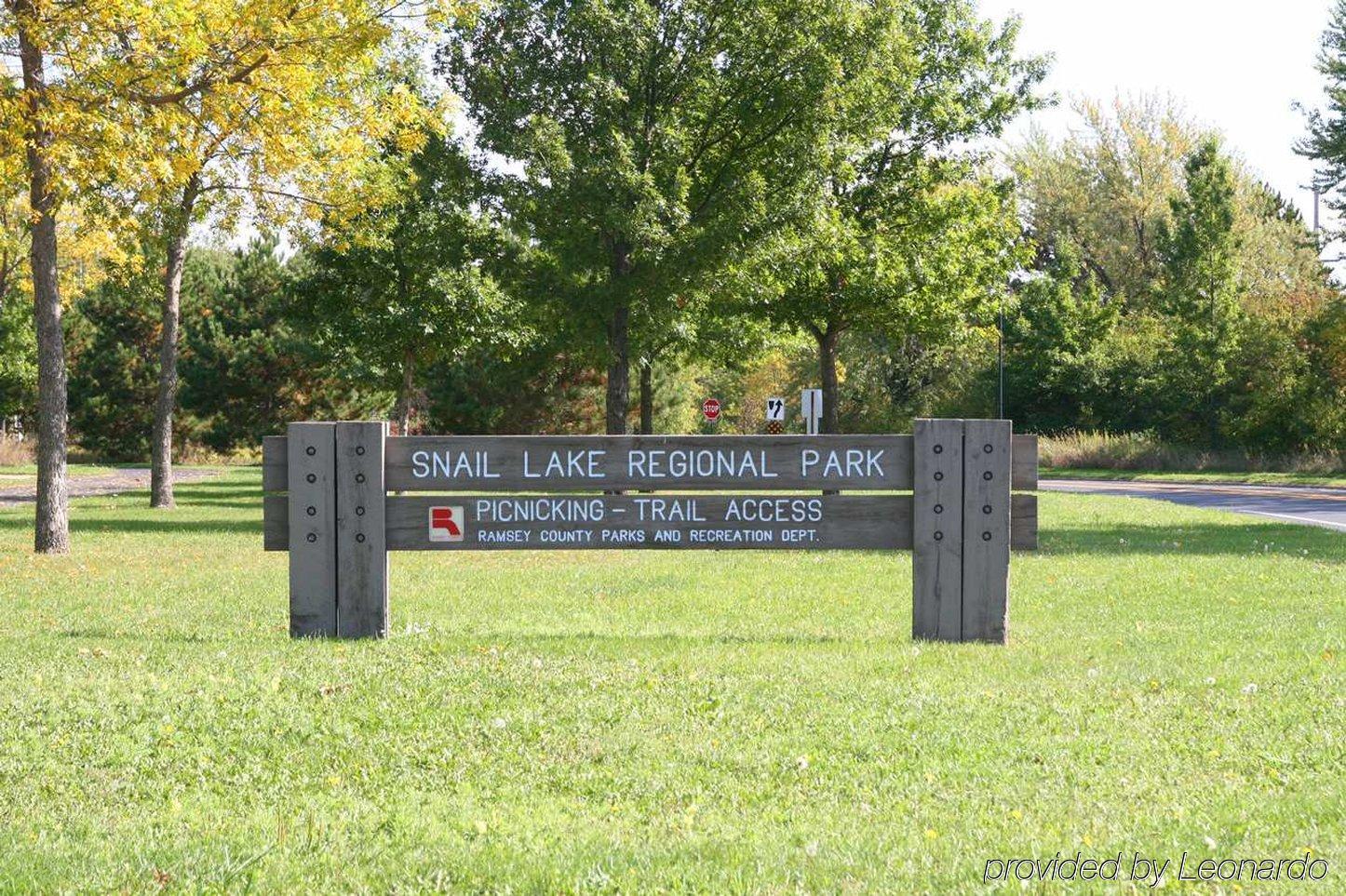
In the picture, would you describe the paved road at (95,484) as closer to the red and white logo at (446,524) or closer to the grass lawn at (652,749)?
the red and white logo at (446,524)

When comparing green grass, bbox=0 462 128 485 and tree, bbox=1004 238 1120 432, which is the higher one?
tree, bbox=1004 238 1120 432

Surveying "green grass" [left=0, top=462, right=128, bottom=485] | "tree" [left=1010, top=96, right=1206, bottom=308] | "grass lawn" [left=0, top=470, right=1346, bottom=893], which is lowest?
"grass lawn" [left=0, top=470, right=1346, bottom=893]

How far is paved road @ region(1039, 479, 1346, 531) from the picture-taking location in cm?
2406

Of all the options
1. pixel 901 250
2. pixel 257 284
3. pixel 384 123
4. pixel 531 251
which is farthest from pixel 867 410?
pixel 384 123

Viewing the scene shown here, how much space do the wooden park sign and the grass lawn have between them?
49 cm

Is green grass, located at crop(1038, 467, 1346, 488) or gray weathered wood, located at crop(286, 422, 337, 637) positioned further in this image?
green grass, located at crop(1038, 467, 1346, 488)

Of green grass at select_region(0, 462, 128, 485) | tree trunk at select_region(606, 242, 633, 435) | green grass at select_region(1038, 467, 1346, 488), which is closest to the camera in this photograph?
tree trunk at select_region(606, 242, 633, 435)

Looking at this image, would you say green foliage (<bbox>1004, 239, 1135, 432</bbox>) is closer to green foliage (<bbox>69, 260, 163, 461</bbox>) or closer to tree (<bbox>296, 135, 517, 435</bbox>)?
tree (<bbox>296, 135, 517, 435</bbox>)

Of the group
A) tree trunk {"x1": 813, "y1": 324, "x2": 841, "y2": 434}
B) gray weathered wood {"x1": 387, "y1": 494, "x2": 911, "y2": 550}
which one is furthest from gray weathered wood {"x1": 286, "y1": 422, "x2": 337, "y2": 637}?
tree trunk {"x1": 813, "y1": 324, "x2": 841, "y2": 434}

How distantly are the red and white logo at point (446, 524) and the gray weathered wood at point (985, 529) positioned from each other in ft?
10.8

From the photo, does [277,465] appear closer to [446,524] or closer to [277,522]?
[277,522]

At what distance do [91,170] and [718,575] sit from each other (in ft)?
28.5

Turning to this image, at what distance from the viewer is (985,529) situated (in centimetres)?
876

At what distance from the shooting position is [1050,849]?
435 cm
